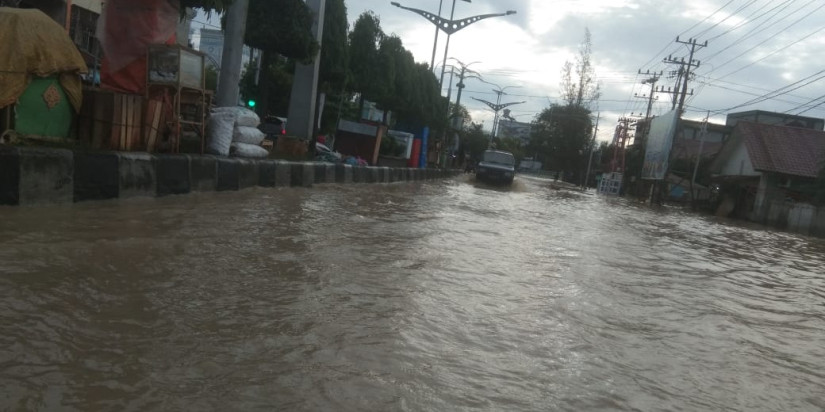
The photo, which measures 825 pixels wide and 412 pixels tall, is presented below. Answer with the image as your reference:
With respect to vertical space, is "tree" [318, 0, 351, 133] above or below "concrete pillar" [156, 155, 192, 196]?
above

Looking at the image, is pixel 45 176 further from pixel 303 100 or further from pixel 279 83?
pixel 279 83

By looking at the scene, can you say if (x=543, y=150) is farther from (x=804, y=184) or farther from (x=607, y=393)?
(x=607, y=393)

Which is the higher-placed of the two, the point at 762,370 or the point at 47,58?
the point at 47,58

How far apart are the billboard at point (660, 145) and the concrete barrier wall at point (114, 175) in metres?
24.2

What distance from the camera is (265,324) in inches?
111

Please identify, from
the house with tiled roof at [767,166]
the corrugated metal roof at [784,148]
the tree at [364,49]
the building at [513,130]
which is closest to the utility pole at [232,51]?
the tree at [364,49]

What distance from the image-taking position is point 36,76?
5.22m

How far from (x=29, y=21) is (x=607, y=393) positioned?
5455 mm

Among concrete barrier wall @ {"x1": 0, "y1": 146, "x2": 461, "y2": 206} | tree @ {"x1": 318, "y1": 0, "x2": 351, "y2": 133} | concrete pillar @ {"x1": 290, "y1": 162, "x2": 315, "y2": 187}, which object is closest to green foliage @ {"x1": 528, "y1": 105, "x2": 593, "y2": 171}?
tree @ {"x1": 318, "y1": 0, "x2": 351, "y2": 133}

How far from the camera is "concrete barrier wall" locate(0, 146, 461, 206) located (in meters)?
4.57

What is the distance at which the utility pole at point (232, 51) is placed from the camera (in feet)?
31.1

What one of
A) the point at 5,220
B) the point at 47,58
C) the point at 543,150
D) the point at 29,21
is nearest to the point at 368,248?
the point at 5,220

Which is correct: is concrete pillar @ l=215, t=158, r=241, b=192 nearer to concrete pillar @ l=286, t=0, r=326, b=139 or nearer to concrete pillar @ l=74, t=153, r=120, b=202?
concrete pillar @ l=74, t=153, r=120, b=202

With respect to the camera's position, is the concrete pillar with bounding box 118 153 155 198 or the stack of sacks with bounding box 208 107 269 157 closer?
the concrete pillar with bounding box 118 153 155 198
